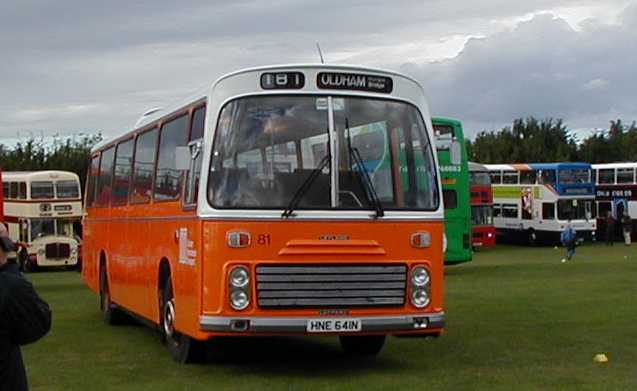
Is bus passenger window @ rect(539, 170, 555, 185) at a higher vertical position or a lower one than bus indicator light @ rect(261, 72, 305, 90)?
higher

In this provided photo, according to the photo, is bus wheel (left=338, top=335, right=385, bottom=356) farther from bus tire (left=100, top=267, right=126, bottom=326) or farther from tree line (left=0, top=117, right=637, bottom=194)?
tree line (left=0, top=117, right=637, bottom=194)

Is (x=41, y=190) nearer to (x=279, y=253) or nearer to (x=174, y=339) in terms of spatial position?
(x=174, y=339)

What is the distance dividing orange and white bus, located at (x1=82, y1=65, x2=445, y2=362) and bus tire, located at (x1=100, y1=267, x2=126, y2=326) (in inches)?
263

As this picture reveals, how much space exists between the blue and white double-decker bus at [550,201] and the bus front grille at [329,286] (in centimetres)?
5071

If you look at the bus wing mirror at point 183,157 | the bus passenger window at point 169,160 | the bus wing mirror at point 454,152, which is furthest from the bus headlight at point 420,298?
the bus passenger window at point 169,160

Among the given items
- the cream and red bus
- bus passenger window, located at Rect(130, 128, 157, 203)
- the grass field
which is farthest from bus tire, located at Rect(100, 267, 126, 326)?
the cream and red bus

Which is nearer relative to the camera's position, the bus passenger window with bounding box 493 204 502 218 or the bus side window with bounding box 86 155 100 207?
the bus side window with bounding box 86 155 100 207

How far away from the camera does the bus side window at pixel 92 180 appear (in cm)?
2305

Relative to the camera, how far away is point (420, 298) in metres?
13.3

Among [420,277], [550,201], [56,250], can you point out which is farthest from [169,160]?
[550,201]

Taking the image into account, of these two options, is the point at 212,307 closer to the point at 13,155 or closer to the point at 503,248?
the point at 503,248

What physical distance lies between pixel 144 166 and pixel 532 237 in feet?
163

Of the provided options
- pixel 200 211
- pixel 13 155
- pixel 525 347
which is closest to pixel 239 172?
pixel 200 211

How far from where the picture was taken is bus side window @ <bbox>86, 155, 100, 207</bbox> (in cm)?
2305
